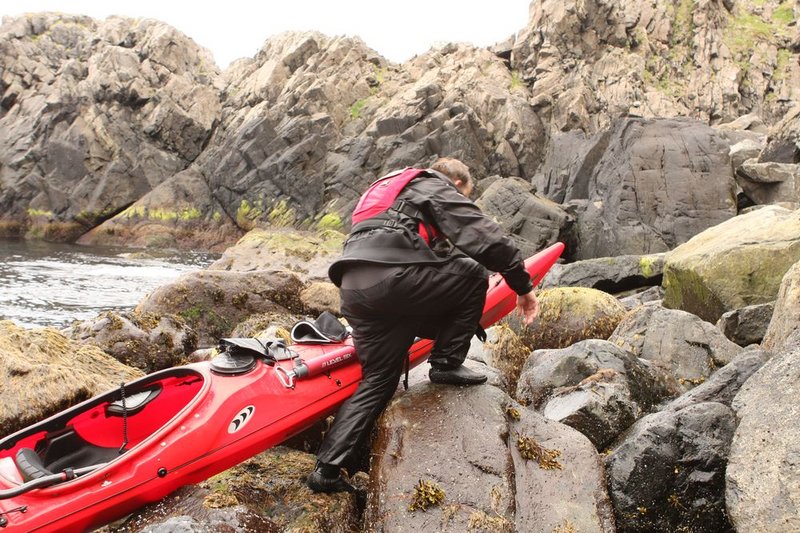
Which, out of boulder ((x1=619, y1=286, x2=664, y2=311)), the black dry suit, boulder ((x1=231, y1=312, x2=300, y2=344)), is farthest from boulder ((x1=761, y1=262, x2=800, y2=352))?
boulder ((x1=619, y1=286, x2=664, y2=311))

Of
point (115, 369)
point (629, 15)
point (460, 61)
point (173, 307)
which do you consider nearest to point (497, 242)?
point (115, 369)

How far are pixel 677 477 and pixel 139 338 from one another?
6559 mm

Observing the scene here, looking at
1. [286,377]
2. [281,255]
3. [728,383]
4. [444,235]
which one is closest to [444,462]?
[286,377]

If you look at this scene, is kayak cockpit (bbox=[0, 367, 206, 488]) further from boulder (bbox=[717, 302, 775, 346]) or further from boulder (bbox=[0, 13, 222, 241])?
boulder (bbox=[0, 13, 222, 241])

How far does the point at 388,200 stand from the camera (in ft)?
14.2

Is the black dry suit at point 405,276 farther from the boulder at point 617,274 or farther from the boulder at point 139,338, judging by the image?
the boulder at point 617,274

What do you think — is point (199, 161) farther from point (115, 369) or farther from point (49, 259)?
point (115, 369)

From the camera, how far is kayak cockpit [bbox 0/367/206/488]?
425 centimetres

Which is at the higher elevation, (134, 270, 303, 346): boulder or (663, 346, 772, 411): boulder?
(663, 346, 772, 411): boulder

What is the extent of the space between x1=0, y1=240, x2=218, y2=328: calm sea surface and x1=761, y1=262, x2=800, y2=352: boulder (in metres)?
14.2

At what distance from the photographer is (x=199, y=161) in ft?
173

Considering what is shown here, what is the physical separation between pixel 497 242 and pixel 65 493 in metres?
3.14

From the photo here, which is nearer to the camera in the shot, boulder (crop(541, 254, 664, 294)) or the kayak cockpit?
the kayak cockpit

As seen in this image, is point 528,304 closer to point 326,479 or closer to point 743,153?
point 326,479
